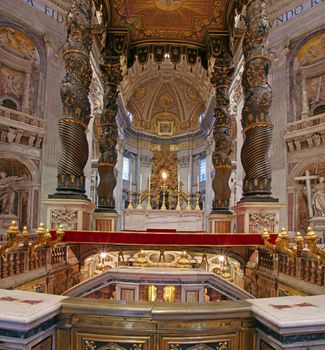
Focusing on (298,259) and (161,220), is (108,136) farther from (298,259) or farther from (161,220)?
(161,220)

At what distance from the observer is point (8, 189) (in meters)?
12.2

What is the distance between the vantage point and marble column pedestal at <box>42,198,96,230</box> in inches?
203

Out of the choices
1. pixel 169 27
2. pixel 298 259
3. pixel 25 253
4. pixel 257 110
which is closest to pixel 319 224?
pixel 257 110

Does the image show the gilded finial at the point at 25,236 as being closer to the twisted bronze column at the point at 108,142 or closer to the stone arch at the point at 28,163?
the twisted bronze column at the point at 108,142

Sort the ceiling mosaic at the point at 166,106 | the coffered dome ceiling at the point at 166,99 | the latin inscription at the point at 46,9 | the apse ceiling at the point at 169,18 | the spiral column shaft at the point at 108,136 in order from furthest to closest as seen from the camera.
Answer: the ceiling mosaic at the point at 166,106 < the coffered dome ceiling at the point at 166,99 < the latin inscription at the point at 46,9 < the spiral column shaft at the point at 108,136 < the apse ceiling at the point at 169,18

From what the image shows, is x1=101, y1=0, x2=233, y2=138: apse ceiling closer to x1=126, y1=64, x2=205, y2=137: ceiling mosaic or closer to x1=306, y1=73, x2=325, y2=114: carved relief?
x1=306, y1=73, x2=325, y2=114: carved relief

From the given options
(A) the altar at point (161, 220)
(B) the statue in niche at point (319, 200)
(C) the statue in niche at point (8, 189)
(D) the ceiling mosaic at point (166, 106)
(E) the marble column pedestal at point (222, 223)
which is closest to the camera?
(E) the marble column pedestal at point (222, 223)

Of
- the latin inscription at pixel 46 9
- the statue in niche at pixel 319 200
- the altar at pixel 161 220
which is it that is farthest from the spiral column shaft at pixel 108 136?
the statue in niche at pixel 319 200

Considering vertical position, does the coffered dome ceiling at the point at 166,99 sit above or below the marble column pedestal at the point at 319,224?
above

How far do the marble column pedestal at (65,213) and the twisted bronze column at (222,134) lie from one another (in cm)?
412

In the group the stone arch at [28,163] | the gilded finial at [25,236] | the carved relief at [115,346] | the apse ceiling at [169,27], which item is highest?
the apse ceiling at [169,27]

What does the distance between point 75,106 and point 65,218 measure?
1.83 metres

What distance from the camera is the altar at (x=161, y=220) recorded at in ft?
50.1

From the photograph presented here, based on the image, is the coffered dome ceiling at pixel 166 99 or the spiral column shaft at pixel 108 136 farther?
the coffered dome ceiling at pixel 166 99
